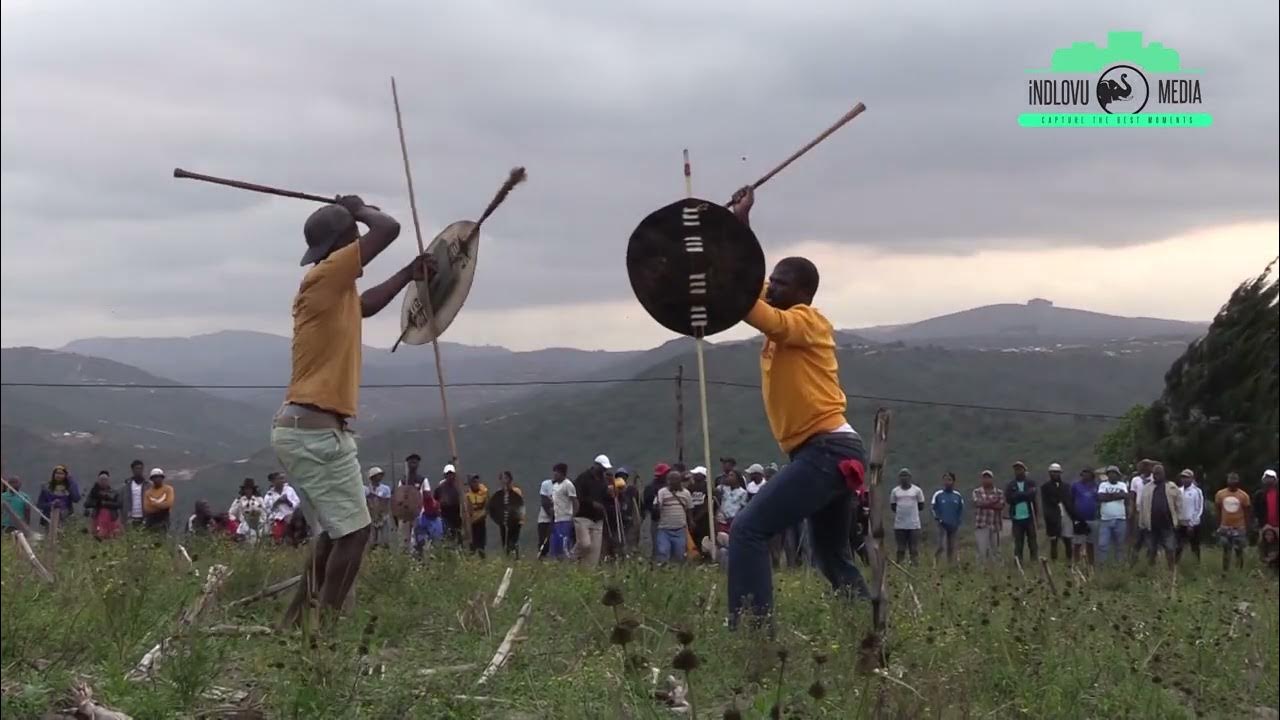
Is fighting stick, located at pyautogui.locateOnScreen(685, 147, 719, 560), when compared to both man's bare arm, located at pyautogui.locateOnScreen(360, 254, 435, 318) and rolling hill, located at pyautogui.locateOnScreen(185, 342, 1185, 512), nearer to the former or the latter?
man's bare arm, located at pyautogui.locateOnScreen(360, 254, 435, 318)

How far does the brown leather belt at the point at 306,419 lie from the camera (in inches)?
263

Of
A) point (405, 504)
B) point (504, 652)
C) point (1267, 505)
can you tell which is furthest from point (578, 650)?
point (1267, 505)

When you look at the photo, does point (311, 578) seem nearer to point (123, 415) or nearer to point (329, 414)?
point (329, 414)

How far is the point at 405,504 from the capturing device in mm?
10289

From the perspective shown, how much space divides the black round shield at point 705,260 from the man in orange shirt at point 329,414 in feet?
3.74

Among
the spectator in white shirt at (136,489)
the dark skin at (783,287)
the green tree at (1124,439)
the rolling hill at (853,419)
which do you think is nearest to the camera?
the dark skin at (783,287)

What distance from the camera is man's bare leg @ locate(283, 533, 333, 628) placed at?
21.8 feet

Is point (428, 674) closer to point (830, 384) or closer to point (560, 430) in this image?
point (830, 384)

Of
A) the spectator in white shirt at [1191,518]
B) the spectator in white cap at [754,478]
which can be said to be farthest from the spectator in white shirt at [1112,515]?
the spectator in white cap at [754,478]

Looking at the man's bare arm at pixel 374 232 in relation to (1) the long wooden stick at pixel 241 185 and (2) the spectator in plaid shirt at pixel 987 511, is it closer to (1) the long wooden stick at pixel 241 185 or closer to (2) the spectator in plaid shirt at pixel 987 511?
(1) the long wooden stick at pixel 241 185

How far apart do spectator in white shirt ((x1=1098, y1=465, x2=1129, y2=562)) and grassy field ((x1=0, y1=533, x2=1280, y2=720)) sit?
1065 centimetres

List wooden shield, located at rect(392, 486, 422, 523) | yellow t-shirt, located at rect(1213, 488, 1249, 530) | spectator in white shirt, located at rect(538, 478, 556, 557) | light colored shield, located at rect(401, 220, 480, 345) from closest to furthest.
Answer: light colored shield, located at rect(401, 220, 480, 345) < wooden shield, located at rect(392, 486, 422, 523) < spectator in white shirt, located at rect(538, 478, 556, 557) < yellow t-shirt, located at rect(1213, 488, 1249, 530)

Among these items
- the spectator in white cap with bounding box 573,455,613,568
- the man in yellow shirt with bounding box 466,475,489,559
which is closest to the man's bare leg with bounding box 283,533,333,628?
the man in yellow shirt with bounding box 466,475,489,559

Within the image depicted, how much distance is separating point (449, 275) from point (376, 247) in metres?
0.83
